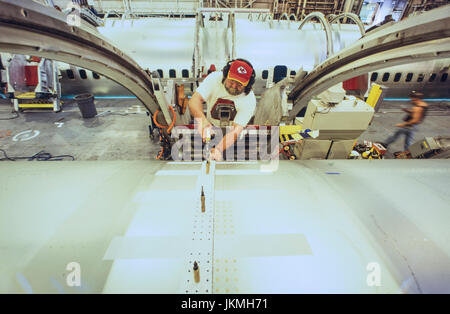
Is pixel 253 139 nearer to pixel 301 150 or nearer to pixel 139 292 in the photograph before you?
pixel 301 150

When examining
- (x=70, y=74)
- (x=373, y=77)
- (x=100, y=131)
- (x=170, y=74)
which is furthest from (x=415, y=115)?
(x=70, y=74)

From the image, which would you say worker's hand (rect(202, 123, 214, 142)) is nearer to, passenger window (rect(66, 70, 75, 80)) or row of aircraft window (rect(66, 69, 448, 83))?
row of aircraft window (rect(66, 69, 448, 83))

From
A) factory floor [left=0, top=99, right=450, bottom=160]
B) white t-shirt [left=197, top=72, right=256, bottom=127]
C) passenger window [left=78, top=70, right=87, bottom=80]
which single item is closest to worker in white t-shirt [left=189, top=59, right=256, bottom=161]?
white t-shirt [left=197, top=72, right=256, bottom=127]

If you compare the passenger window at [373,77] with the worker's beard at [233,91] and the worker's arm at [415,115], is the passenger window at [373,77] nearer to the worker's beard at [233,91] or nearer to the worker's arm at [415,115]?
the worker's arm at [415,115]

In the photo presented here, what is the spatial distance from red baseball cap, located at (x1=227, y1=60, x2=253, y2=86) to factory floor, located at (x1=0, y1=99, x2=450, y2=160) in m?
3.19

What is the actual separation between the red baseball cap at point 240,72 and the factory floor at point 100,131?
319 centimetres

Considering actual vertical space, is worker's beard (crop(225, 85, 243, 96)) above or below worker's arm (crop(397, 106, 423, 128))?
above

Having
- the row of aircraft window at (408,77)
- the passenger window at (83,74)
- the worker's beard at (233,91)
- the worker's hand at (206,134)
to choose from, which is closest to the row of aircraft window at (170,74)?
→ the passenger window at (83,74)

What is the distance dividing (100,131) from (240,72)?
511cm

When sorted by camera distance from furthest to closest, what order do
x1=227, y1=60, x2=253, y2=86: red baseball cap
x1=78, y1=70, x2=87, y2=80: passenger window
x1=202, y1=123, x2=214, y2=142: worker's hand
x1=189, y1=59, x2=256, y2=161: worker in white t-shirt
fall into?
1. x1=78, y1=70, x2=87, y2=80: passenger window
2. x1=189, y1=59, x2=256, y2=161: worker in white t-shirt
3. x1=227, y1=60, x2=253, y2=86: red baseball cap
4. x1=202, y1=123, x2=214, y2=142: worker's hand

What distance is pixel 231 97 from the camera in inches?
118

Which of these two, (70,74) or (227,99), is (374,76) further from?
(70,74)

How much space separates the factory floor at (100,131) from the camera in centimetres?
489

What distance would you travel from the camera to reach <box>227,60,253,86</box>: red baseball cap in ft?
8.21
